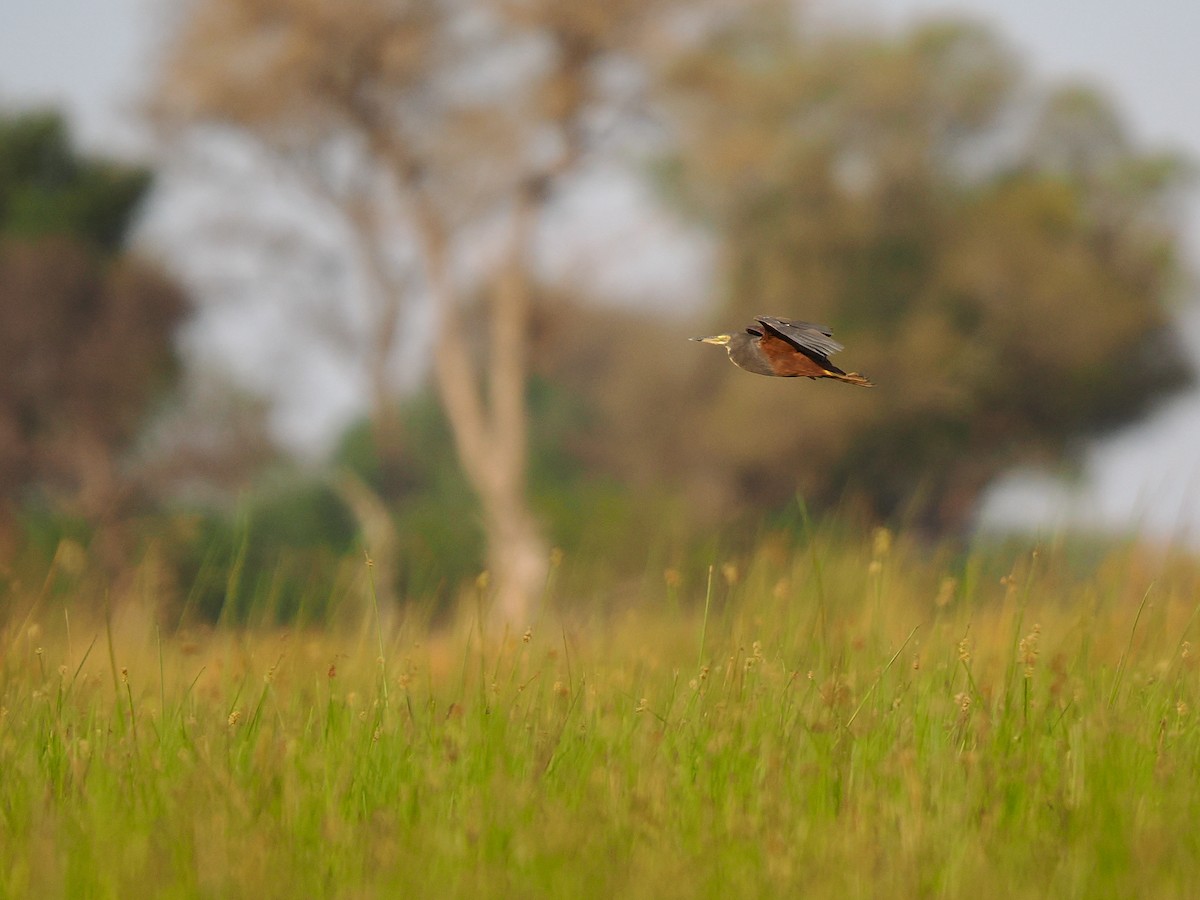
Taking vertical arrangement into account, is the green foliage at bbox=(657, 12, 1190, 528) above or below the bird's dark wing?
below

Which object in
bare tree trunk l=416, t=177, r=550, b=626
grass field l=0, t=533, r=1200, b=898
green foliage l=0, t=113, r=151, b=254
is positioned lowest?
bare tree trunk l=416, t=177, r=550, b=626

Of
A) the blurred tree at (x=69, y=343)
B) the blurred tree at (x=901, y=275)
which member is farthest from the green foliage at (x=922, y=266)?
the blurred tree at (x=69, y=343)

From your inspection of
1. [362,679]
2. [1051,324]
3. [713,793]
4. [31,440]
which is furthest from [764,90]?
[713,793]

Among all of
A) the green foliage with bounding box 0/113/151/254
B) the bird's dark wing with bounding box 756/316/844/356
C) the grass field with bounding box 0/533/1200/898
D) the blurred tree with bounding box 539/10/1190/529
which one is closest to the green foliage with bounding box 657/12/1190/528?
the blurred tree with bounding box 539/10/1190/529

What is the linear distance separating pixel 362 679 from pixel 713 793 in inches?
57.4

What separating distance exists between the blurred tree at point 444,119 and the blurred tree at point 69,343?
7.38 feet

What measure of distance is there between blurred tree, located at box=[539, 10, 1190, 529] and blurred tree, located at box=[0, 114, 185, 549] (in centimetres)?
478

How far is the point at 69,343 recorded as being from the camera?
1647 cm

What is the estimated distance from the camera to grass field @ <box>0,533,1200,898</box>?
2.29 meters

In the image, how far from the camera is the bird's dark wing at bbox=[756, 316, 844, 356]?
2.23 m

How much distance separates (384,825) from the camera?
241cm

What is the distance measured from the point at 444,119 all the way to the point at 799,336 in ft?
45.6

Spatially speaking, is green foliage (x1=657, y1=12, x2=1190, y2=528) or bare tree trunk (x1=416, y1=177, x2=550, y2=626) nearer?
bare tree trunk (x1=416, y1=177, x2=550, y2=626)

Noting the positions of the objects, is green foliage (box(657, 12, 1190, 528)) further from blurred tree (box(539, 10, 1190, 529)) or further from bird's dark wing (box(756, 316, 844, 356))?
bird's dark wing (box(756, 316, 844, 356))
